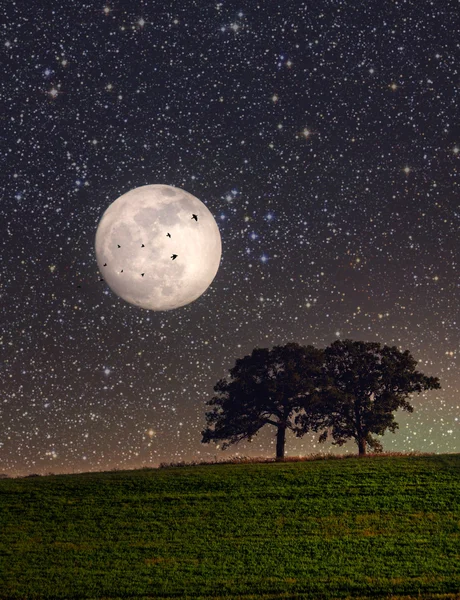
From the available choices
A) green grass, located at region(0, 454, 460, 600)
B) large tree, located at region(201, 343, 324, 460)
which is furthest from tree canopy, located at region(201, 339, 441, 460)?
green grass, located at region(0, 454, 460, 600)

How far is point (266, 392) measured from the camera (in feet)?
174

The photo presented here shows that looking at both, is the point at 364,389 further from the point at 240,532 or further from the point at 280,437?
the point at 240,532

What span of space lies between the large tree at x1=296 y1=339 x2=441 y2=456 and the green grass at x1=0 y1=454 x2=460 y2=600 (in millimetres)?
14906

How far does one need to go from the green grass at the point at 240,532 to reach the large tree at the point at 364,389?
1491 cm

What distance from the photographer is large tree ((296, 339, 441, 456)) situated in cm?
5322

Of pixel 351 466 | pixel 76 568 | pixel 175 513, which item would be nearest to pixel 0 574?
pixel 76 568

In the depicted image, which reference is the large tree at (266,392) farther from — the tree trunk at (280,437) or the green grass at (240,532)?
the green grass at (240,532)

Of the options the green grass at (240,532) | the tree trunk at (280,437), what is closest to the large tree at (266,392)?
the tree trunk at (280,437)

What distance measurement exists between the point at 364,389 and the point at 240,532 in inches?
1216

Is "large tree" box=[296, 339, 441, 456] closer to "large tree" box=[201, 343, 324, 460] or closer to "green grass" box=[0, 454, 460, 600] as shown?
"large tree" box=[201, 343, 324, 460]

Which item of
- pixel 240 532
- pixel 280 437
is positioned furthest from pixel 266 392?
pixel 240 532

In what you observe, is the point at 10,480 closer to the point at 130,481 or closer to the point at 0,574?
the point at 130,481

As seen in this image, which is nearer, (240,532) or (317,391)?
(240,532)

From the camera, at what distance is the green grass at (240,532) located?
63.8 feet
